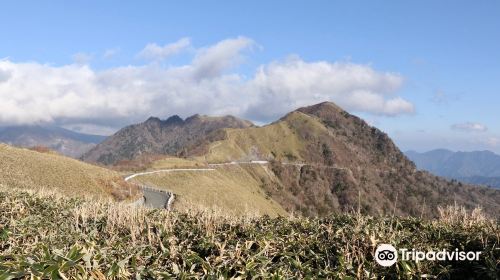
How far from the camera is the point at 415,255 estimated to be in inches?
299

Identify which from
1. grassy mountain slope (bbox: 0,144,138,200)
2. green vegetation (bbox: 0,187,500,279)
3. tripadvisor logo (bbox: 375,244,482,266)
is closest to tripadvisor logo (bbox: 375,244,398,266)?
tripadvisor logo (bbox: 375,244,482,266)

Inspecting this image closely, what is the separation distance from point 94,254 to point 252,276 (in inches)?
90.9

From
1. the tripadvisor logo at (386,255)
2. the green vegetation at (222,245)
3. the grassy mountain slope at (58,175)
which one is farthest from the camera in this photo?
the grassy mountain slope at (58,175)

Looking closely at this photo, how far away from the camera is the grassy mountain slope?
190 feet

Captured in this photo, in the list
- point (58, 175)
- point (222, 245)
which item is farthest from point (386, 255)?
point (58, 175)

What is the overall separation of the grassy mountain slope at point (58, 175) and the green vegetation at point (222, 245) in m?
48.2

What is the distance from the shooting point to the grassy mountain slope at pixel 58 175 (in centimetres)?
5800

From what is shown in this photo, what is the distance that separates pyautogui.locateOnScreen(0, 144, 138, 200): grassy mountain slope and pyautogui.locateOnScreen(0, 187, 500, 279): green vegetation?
158 ft

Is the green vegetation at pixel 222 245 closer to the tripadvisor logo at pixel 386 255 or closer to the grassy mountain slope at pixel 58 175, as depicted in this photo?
the tripadvisor logo at pixel 386 255

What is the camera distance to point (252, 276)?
20.1 ft

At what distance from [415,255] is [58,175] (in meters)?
64.2

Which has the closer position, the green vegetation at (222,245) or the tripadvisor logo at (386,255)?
the green vegetation at (222,245)

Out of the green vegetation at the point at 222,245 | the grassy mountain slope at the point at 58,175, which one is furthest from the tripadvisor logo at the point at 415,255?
the grassy mountain slope at the point at 58,175

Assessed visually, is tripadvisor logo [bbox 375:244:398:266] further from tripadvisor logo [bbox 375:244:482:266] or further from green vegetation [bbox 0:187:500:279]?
green vegetation [bbox 0:187:500:279]
